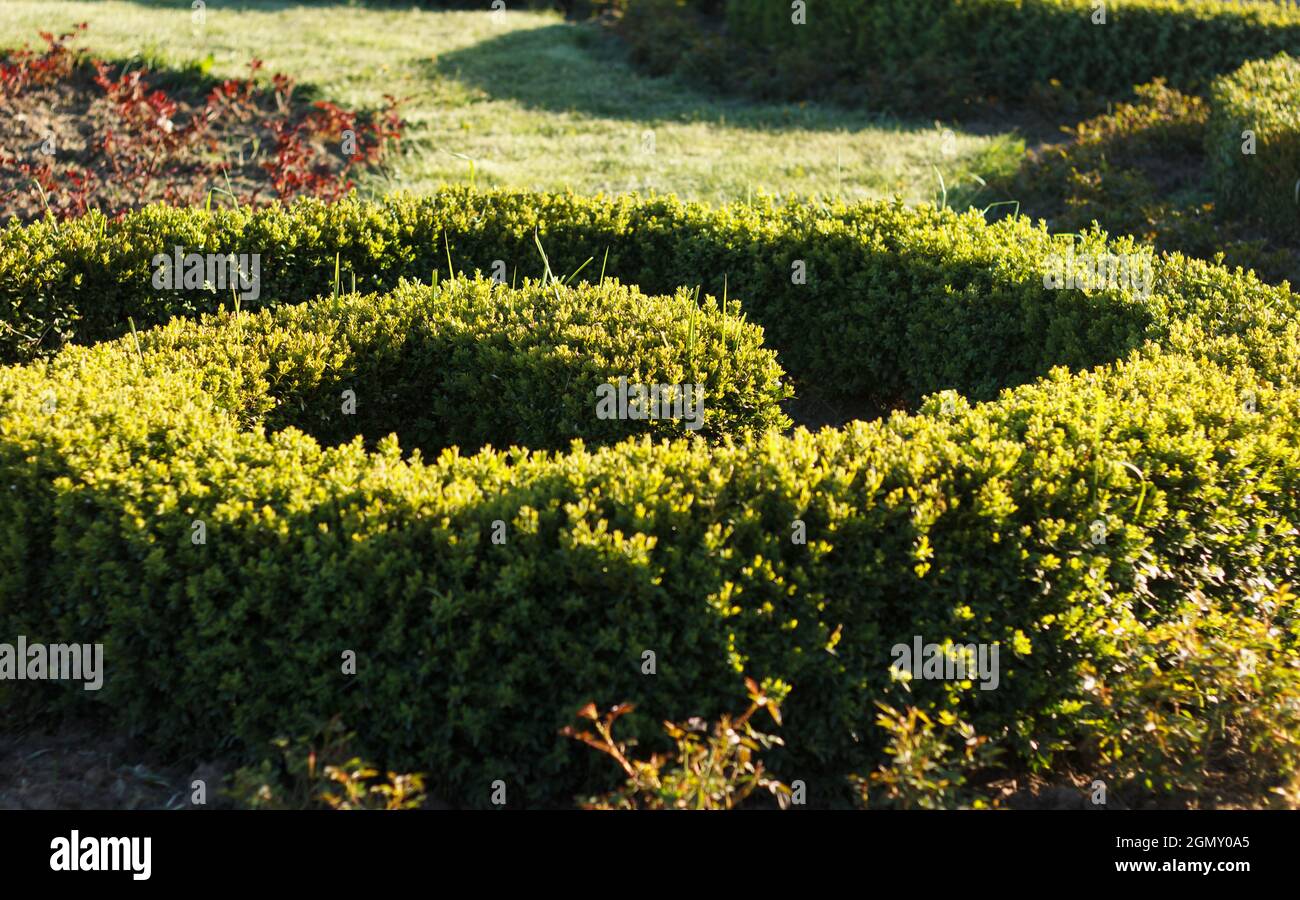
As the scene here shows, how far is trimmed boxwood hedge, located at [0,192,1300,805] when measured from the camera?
160 inches

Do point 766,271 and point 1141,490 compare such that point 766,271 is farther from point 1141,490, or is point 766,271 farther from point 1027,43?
point 1027,43

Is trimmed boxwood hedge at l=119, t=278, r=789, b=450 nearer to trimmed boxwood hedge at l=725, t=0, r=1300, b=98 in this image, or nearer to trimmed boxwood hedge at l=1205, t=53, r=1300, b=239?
trimmed boxwood hedge at l=1205, t=53, r=1300, b=239

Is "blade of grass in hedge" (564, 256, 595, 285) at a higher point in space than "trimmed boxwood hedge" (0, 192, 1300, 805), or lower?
higher

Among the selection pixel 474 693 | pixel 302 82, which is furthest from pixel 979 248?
pixel 302 82

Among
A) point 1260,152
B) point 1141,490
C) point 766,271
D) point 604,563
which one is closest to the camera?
point 604,563

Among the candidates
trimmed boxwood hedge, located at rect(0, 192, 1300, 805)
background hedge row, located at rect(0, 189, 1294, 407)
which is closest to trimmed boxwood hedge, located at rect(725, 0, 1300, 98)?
background hedge row, located at rect(0, 189, 1294, 407)

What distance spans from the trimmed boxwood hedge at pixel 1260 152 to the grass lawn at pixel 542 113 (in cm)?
179

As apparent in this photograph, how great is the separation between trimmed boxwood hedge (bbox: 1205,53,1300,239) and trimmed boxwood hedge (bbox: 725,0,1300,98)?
7.28 ft

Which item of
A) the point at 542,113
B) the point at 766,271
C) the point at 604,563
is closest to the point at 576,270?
the point at 766,271

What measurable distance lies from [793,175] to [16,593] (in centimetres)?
Answer: 775

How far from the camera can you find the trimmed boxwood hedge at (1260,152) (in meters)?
9.02

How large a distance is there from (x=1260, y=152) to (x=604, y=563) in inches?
295

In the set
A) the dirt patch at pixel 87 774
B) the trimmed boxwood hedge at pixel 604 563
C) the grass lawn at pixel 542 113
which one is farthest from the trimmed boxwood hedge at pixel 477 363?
the grass lawn at pixel 542 113

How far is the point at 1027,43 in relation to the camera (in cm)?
1316
